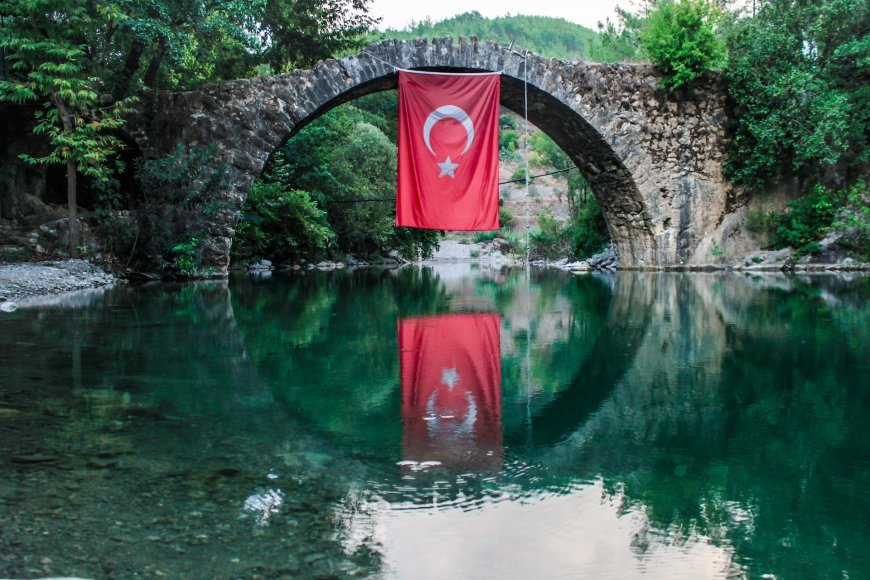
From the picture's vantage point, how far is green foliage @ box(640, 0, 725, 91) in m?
16.0

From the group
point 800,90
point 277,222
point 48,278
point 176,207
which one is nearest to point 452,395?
point 48,278

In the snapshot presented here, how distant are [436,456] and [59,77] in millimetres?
11680

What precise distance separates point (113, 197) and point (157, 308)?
21.6 feet

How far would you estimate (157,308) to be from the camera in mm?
8219

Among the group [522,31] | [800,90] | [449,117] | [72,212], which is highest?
[522,31]

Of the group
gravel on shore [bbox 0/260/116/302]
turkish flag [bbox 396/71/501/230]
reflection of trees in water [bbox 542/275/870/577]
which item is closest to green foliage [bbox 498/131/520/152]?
turkish flag [bbox 396/71/501/230]

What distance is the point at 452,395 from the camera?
3766mm

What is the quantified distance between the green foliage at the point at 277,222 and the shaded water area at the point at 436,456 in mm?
13418

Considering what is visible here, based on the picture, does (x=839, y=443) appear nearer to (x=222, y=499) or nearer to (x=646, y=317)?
(x=222, y=499)

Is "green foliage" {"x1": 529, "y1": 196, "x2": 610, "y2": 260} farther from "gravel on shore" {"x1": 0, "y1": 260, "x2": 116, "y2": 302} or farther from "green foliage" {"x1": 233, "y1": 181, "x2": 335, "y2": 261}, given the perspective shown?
"gravel on shore" {"x1": 0, "y1": 260, "x2": 116, "y2": 302}

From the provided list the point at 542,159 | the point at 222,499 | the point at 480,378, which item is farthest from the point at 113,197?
the point at 542,159

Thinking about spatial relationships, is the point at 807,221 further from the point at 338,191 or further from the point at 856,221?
the point at 338,191

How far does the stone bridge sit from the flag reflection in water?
887 centimetres

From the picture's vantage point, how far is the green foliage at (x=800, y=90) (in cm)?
1606
